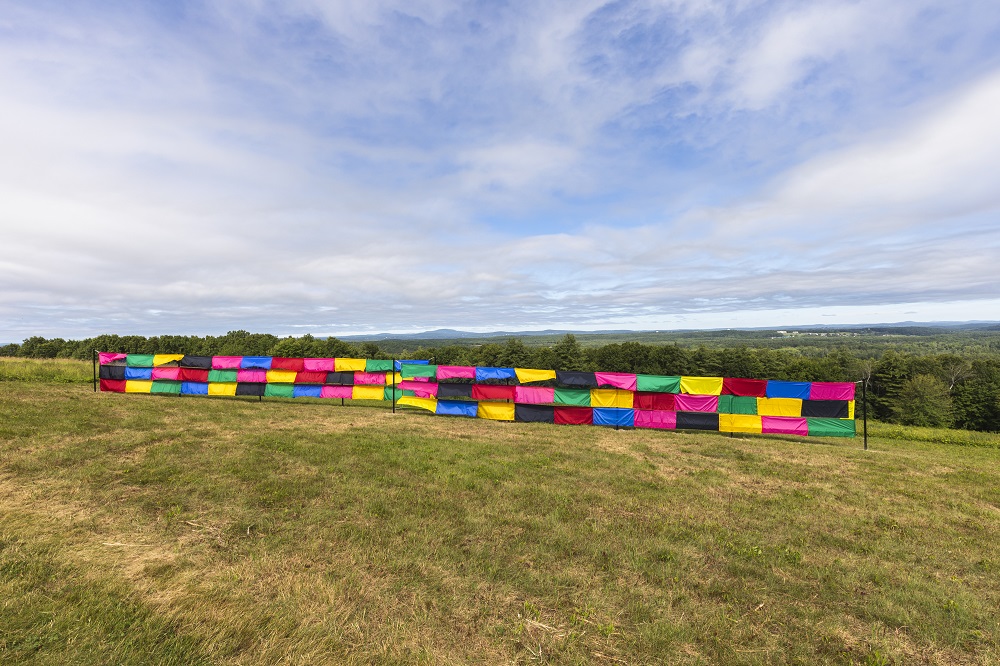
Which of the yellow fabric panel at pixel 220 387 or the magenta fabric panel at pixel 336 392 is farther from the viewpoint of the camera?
the magenta fabric panel at pixel 336 392

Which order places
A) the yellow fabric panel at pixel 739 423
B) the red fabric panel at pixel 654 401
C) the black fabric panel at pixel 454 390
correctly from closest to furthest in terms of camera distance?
the yellow fabric panel at pixel 739 423 → the red fabric panel at pixel 654 401 → the black fabric panel at pixel 454 390

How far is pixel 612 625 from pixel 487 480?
5542 mm

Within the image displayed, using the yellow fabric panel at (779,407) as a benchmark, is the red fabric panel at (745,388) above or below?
above

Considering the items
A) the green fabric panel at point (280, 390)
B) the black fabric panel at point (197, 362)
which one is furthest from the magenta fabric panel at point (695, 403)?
the black fabric panel at point (197, 362)

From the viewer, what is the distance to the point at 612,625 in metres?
5.01

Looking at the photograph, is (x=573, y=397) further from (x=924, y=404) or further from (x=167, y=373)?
(x=924, y=404)

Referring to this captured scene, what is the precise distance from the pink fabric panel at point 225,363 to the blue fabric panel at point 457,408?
12014 millimetres

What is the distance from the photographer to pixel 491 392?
19688mm

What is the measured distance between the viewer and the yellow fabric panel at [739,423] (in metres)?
17.8

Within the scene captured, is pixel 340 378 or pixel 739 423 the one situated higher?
pixel 340 378

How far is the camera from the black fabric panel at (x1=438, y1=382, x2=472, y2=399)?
2011 cm

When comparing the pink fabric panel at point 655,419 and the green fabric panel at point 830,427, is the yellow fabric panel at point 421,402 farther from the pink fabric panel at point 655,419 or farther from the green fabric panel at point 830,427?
the green fabric panel at point 830,427

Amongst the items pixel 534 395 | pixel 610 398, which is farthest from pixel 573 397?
pixel 534 395

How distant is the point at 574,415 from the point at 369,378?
1165 cm
